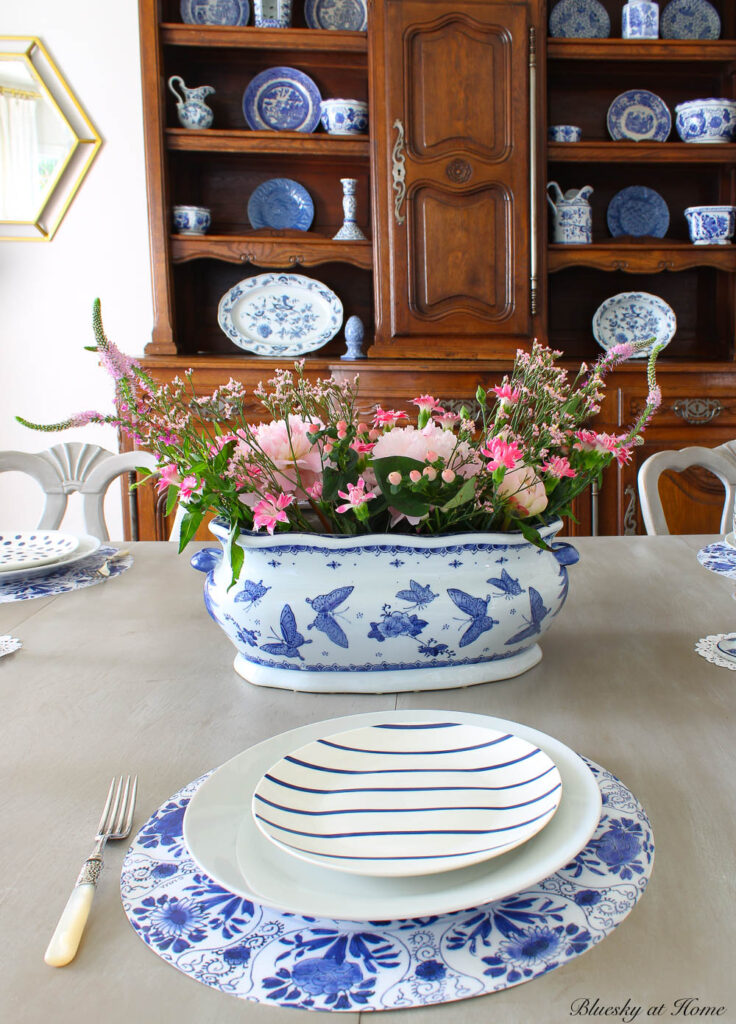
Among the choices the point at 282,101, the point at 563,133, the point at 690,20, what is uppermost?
the point at 690,20

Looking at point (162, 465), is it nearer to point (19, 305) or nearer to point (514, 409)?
point (514, 409)

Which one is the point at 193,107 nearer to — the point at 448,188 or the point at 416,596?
the point at 448,188

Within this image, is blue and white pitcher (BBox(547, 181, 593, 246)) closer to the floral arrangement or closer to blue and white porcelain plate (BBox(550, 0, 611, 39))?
blue and white porcelain plate (BBox(550, 0, 611, 39))

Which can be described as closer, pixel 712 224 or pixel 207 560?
pixel 207 560

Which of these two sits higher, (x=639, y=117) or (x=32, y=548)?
(x=639, y=117)

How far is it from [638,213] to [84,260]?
1755mm

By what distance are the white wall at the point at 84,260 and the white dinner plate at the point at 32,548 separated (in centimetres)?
158

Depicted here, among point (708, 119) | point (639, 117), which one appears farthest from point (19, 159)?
point (708, 119)

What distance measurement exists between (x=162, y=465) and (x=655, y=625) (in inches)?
20.7

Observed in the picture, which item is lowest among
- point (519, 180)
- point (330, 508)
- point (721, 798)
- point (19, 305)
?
point (721, 798)

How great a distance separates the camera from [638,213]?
2826 millimetres

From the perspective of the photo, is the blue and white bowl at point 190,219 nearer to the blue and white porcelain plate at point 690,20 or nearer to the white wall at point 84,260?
the white wall at point 84,260

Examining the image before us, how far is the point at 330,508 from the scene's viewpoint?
0.76 meters

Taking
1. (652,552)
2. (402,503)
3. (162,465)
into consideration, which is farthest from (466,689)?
(652,552)
